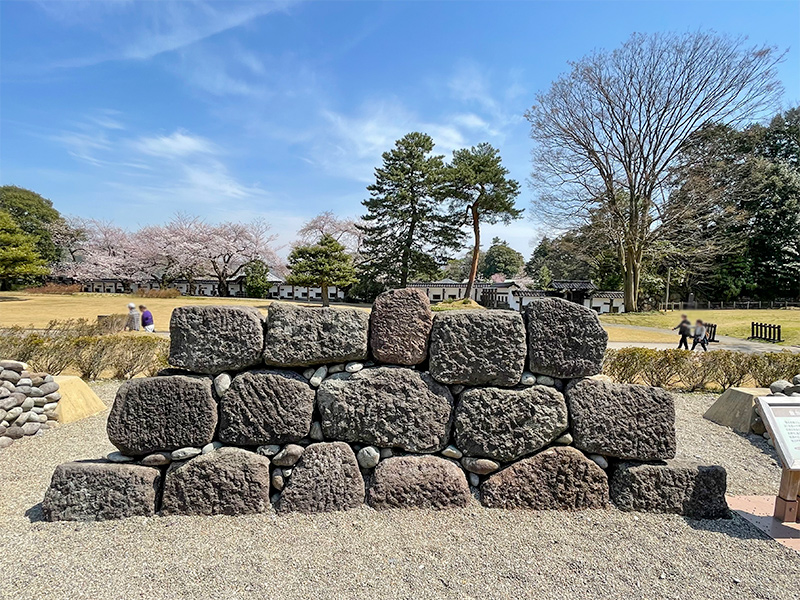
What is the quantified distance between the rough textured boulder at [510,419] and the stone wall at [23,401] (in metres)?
4.97

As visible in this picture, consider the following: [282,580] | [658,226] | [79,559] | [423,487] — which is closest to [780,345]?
[658,226]

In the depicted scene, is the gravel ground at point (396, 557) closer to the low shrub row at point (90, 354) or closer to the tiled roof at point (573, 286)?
the low shrub row at point (90, 354)

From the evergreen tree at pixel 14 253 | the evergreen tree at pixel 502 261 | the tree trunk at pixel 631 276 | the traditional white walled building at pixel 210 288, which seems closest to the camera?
the tree trunk at pixel 631 276

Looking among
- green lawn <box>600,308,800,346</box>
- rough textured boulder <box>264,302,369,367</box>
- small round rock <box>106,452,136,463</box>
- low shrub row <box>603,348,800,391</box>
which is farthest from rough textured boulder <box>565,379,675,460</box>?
green lawn <box>600,308,800,346</box>

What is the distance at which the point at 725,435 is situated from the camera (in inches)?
195

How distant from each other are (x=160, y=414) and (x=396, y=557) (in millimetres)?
1835

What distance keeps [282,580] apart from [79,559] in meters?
1.24

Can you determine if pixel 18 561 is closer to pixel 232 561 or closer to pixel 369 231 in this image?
pixel 232 561

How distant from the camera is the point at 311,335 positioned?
9.16 ft

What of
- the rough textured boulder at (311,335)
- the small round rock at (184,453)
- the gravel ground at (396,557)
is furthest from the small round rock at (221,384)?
the gravel ground at (396,557)

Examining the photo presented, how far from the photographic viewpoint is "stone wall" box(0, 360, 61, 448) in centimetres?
433

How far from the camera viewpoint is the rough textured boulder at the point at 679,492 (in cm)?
282

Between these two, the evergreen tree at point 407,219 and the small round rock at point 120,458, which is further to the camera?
the evergreen tree at point 407,219

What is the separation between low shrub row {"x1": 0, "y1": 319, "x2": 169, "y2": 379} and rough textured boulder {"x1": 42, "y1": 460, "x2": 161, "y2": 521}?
4561 millimetres
